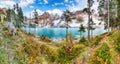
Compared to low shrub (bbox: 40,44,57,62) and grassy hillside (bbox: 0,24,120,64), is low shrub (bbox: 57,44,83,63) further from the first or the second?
low shrub (bbox: 40,44,57,62)

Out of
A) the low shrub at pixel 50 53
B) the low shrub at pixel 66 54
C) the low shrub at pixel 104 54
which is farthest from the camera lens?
the low shrub at pixel 50 53

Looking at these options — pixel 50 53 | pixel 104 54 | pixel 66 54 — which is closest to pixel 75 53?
pixel 66 54

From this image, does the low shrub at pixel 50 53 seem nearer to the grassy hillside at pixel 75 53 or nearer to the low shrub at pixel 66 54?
the grassy hillside at pixel 75 53

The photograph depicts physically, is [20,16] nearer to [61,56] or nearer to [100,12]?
[100,12]

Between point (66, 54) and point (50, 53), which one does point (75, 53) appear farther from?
point (50, 53)

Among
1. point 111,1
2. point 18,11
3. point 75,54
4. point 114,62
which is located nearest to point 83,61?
point 75,54

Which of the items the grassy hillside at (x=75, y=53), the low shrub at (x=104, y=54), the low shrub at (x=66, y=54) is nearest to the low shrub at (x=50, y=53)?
the grassy hillside at (x=75, y=53)

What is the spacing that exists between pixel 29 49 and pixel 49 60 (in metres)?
3.92

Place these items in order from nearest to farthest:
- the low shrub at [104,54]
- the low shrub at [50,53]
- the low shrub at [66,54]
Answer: the low shrub at [104,54] → the low shrub at [66,54] → the low shrub at [50,53]

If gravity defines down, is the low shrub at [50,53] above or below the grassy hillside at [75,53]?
below

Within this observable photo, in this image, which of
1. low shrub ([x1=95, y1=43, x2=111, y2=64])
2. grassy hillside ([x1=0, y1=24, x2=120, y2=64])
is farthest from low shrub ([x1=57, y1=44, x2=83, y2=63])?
low shrub ([x1=95, y1=43, x2=111, y2=64])

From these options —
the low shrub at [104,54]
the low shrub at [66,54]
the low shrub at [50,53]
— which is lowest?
the low shrub at [50,53]

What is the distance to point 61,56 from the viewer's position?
24.3 meters

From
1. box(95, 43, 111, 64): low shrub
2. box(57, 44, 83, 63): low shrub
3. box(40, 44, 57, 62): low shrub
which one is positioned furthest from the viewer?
box(40, 44, 57, 62): low shrub
